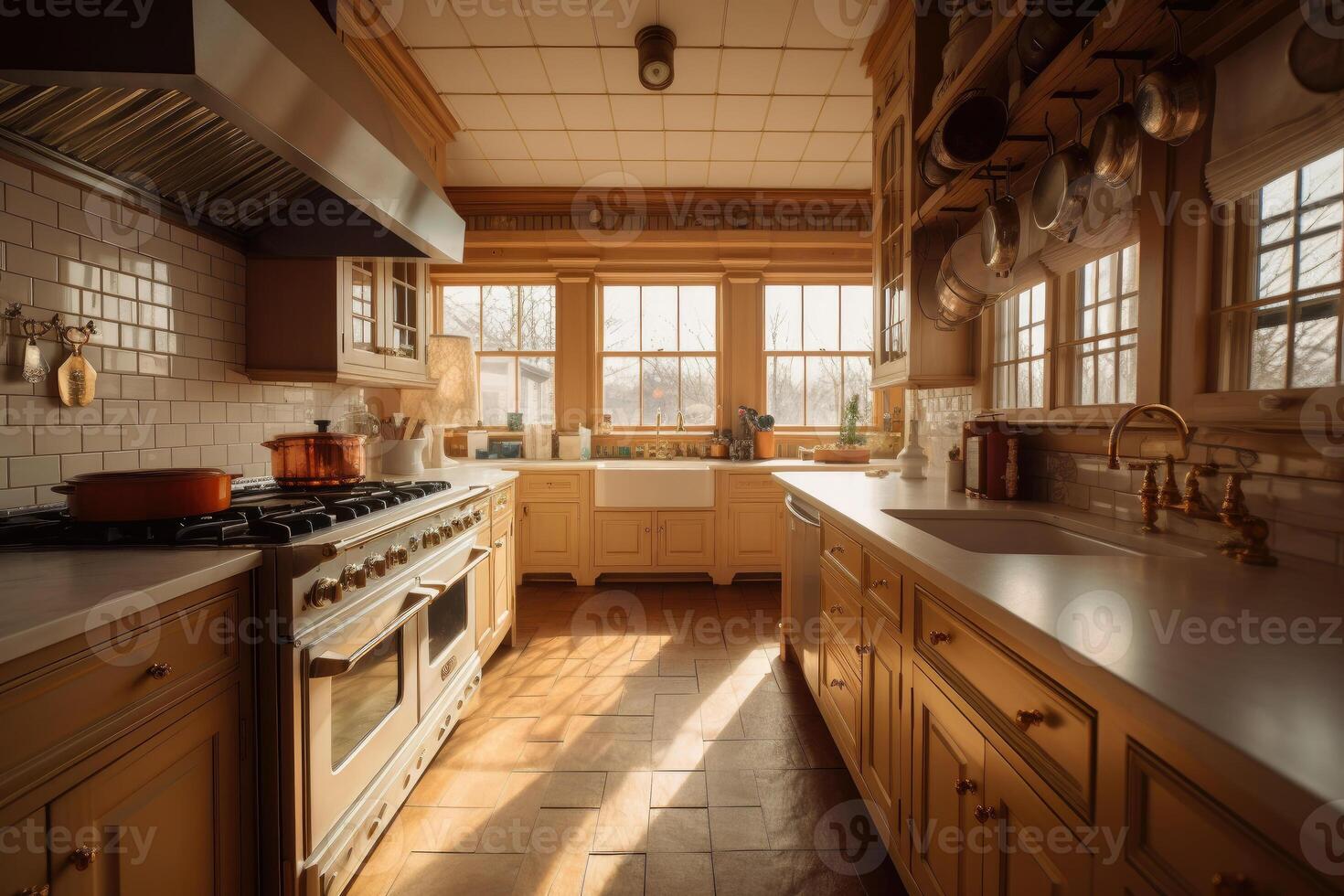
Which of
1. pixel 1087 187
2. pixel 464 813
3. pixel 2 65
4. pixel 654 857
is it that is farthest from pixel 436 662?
Result: pixel 1087 187

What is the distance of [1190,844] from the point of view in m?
0.59

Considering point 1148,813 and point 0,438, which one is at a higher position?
point 0,438

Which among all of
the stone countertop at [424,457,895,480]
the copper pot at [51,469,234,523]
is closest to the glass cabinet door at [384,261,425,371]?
the stone countertop at [424,457,895,480]

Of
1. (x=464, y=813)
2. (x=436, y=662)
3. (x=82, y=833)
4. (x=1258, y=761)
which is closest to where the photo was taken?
(x=1258, y=761)

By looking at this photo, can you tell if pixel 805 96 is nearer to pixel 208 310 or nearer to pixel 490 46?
pixel 490 46

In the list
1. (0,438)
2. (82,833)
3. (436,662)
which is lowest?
(436,662)

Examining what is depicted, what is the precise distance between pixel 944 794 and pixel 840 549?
2.77ft

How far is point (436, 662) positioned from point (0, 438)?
1.28m

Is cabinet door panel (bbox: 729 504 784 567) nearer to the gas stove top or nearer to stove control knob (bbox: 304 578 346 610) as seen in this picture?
the gas stove top

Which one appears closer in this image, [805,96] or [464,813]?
[464,813]

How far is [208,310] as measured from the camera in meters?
2.10

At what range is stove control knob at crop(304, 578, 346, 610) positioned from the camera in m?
1.33
